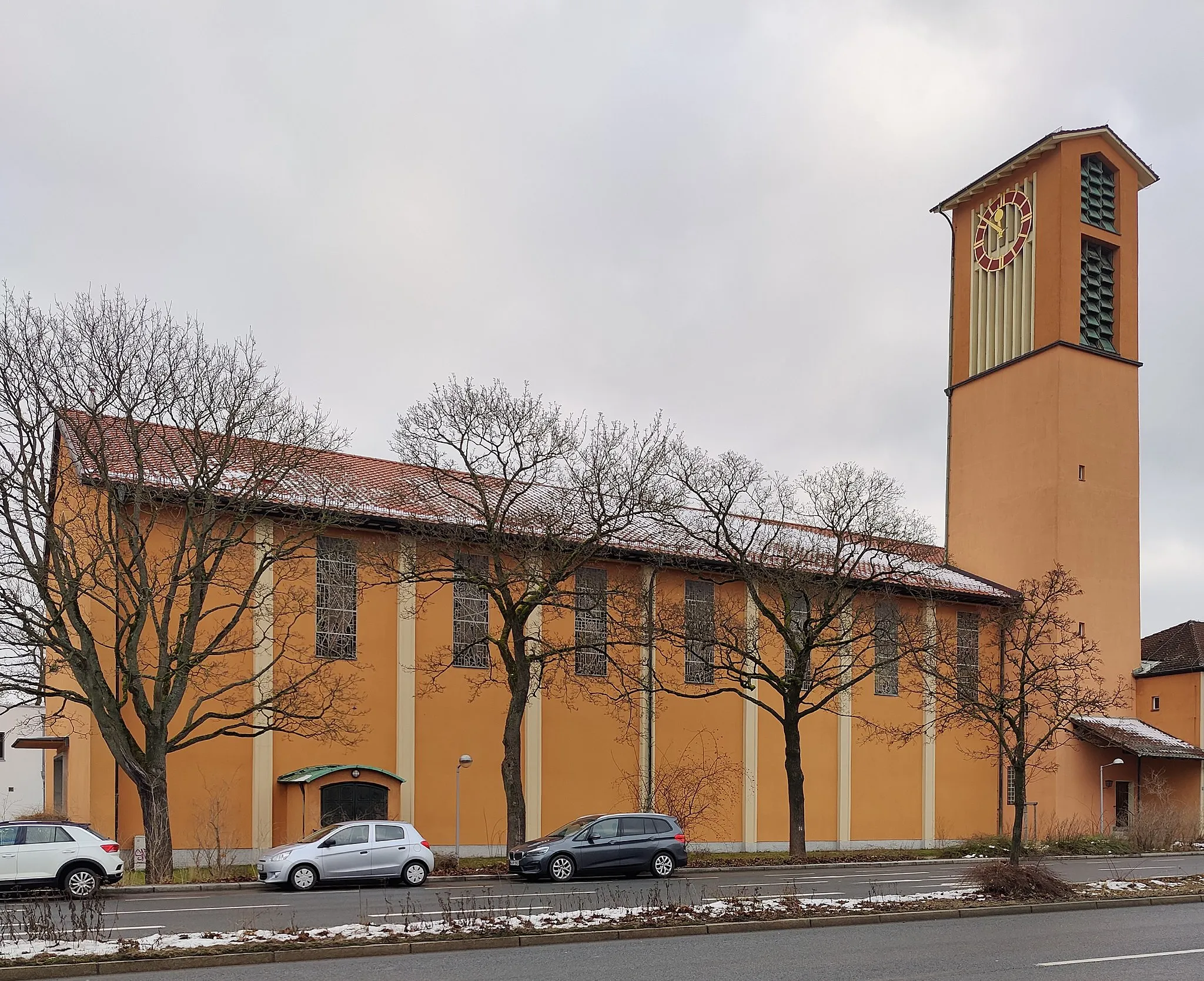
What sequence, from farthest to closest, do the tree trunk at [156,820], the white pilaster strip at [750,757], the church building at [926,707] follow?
the white pilaster strip at [750,757] < the church building at [926,707] < the tree trunk at [156,820]

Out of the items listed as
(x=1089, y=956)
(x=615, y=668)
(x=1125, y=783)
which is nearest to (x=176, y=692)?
(x=615, y=668)

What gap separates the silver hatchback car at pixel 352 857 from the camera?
2222 centimetres

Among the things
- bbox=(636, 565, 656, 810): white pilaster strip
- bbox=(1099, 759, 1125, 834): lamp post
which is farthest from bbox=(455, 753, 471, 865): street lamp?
bbox=(1099, 759, 1125, 834): lamp post

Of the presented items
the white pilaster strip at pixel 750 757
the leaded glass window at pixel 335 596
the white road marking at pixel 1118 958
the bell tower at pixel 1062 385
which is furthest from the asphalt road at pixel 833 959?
the bell tower at pixel 1062 385

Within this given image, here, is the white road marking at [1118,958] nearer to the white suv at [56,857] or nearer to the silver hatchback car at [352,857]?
the silver hatchback car at [352,857]

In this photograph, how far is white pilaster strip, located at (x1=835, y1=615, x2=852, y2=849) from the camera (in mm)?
39031

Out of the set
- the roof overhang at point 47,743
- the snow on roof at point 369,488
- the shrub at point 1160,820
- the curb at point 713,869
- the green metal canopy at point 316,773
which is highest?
the snow on roof at point 369,488

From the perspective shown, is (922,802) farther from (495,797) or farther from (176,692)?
(176,692)

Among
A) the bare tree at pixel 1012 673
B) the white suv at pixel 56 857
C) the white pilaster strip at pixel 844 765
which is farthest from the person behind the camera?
the white pilaster strip at pixel 844 765

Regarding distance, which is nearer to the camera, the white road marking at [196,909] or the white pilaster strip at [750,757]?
the white road marking at [196,909]

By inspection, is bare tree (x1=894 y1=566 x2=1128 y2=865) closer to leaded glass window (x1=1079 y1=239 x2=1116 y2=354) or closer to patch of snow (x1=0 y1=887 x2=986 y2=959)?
leaded glass window (x1=1079 y1=239 x2=1116 y2=354)

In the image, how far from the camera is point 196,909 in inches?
727

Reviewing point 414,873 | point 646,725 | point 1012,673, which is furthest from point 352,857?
point 1012,673

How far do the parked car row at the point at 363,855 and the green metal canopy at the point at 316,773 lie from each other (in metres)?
4.80
